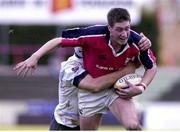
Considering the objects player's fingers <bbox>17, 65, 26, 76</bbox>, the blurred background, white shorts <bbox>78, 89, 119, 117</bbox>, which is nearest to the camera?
player's fingers <bbox>17, 65, 26, 76</bbox>

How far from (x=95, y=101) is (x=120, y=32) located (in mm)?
1012

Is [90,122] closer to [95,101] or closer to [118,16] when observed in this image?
[95,101]

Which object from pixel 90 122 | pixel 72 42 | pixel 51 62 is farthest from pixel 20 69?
pixel 51 62

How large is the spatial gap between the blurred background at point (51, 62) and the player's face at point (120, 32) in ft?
29.4

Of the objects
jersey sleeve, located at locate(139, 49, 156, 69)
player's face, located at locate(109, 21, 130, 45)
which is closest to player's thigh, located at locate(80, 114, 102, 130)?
jersey sleeve, located at locate(139, 49, 156, 69)

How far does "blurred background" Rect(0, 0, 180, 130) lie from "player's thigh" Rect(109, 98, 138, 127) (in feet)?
27.9

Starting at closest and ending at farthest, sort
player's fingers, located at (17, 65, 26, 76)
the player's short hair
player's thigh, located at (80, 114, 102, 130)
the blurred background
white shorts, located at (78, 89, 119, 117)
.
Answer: player's fingers, located at (17, 65, 26, 76)
the player's short hair
white shorts, located at (78, 89, 119, 117)
player's thigh, located at (80, 114, 102, 130)
the blurred background

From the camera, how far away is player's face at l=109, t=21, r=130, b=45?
29.8ft

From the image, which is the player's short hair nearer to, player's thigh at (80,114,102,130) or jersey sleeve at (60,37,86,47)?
jersey sleeve at (60,37,86,47)

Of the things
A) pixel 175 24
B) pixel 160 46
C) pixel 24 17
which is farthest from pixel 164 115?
pixel 175 24

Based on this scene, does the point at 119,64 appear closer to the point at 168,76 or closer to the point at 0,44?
the point at 168,76

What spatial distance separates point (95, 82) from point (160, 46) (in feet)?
66.2

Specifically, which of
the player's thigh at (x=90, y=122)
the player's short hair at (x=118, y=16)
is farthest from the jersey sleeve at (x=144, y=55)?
the player's thigh at (x=90, y=122)

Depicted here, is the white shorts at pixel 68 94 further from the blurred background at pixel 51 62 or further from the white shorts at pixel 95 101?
the blurred background at pixel 51 62
